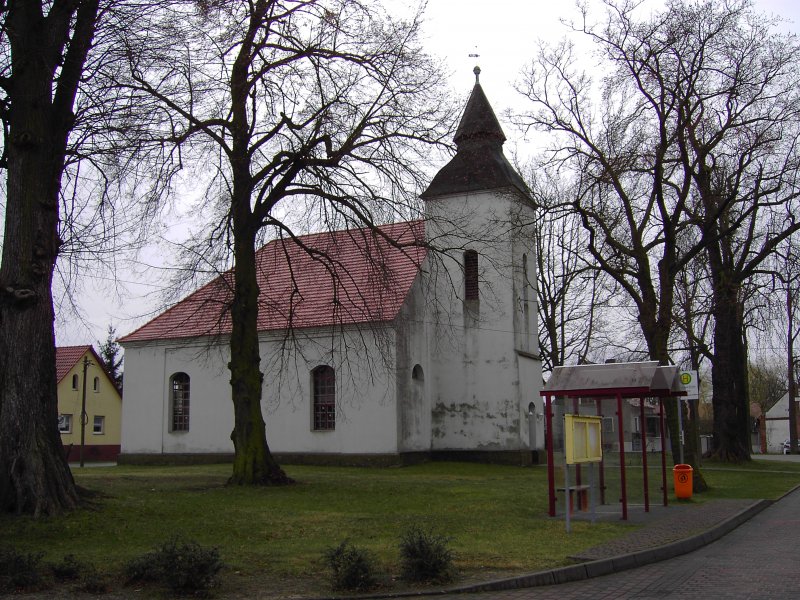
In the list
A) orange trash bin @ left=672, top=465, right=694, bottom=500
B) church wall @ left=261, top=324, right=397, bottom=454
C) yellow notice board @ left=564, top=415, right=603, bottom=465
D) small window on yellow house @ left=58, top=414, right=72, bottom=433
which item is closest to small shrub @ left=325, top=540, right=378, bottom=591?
yellow notice board @ left=564, top=415, right=603, bottom=465

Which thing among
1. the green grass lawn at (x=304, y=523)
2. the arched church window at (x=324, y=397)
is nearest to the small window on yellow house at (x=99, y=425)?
the arched church window at (x=324, y=397)

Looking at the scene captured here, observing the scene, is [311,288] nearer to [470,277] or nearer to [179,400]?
[470,277]

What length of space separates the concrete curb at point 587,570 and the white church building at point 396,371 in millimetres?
18049

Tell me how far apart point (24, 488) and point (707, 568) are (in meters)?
10.1

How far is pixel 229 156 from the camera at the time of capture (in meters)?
18.9

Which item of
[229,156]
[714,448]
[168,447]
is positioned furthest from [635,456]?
[229,156]

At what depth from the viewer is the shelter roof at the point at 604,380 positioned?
15.2m

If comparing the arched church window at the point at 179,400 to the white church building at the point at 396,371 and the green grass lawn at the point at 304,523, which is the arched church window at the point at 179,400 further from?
the green grass lawn at the point at 304,523

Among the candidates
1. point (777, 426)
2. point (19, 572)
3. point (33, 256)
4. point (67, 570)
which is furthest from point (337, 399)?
point (777, 426)

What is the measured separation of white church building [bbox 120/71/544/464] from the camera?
31.7 metres

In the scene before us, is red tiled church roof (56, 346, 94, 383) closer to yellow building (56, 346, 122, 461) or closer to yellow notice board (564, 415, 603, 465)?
yellow building (56, 346, 122, 461)

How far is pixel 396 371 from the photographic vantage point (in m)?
30.8

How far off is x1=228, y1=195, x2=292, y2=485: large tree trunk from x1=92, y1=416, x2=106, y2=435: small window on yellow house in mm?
43302

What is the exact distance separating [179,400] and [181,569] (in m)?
29.7
